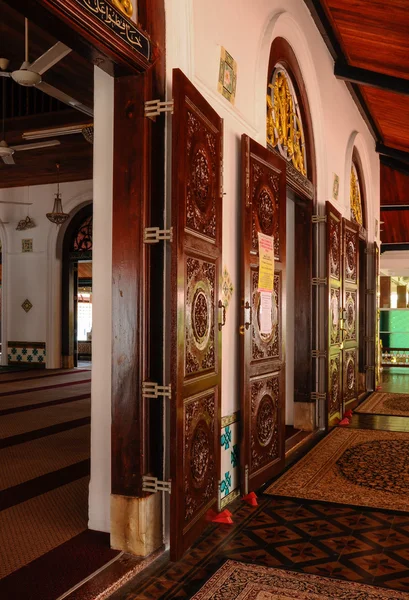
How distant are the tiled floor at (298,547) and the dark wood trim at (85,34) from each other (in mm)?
2335

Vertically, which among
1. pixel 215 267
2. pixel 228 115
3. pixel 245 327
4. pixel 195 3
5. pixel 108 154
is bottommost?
pixel 245 327

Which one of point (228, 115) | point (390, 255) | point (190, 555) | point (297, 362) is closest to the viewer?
point (190, 555)

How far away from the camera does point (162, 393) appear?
287cm

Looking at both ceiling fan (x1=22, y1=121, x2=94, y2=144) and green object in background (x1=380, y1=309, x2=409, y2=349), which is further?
green object in background (x1=380, y1=309, x2=409, y2=349)

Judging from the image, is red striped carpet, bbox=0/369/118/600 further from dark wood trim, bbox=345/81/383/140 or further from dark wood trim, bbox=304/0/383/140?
dark wood trim, bbox=345/81/383/140

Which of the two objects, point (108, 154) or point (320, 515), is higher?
point (108, 154)

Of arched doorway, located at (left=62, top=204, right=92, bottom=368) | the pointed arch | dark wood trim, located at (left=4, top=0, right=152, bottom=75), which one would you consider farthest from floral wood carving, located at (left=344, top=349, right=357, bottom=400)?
arched doorway, located at (left=62, top=204, right=92, bottom=368)

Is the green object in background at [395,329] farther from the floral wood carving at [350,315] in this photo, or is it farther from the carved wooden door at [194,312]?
the carved wooden door at [194,312]

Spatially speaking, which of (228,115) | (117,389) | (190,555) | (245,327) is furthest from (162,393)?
(228,115)

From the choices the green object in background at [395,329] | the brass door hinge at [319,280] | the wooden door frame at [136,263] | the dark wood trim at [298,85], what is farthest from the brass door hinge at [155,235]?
the green object in background at [395,329]

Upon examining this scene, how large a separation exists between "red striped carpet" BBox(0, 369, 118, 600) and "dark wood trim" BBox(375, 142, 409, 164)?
670 cm

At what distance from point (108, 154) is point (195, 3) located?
102 centimetres

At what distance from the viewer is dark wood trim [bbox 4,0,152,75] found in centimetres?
225

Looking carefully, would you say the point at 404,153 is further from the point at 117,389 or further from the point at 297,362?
the point at 117,389
